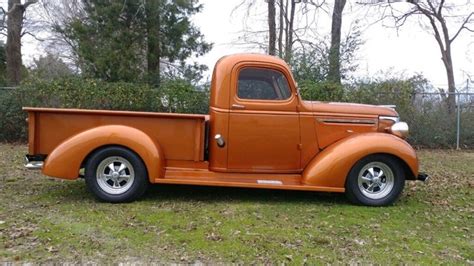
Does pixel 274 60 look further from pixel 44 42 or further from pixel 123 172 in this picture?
pixel 44 42

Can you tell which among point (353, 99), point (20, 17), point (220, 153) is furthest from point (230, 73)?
point (20, 17)

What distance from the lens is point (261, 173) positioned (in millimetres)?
6062

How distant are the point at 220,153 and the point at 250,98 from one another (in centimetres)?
85

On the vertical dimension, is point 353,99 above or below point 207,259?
above

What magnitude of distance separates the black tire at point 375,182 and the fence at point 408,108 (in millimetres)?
6698

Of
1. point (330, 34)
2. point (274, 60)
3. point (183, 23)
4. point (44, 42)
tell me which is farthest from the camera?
point (44, 42)

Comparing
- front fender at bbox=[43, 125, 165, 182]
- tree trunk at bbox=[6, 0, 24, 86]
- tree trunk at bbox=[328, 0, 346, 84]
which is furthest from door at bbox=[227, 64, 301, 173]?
tree trunk at bbox=[6, 0, 24, 86]

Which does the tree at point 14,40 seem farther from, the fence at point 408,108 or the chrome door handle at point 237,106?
the chrome door handle at point 237,106

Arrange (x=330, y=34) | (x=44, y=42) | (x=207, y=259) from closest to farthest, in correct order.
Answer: (x=207, y=259) → (x=330, y=34) → (x=44, y=42)

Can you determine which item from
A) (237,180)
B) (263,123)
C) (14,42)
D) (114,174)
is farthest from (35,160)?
(14,42)

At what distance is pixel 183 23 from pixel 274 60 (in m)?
9.27

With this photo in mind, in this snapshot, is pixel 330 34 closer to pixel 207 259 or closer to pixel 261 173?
pixel 261 173

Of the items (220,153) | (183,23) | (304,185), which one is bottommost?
(304,185)

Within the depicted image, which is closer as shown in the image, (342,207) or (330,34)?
(342,207)
